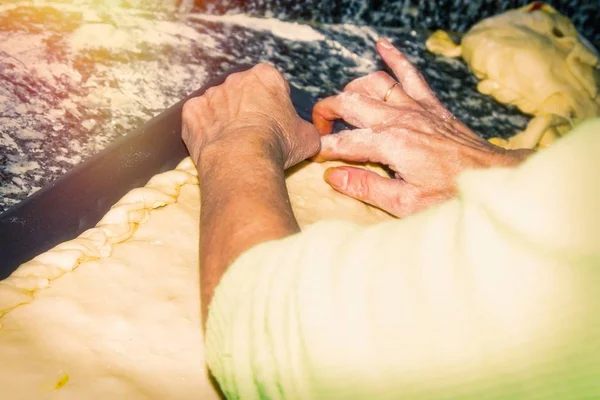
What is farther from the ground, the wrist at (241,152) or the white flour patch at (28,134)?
the wrist at (241,152)

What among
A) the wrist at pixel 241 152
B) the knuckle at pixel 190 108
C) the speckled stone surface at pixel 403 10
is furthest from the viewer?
the speckled stone surface at pixel 403 10

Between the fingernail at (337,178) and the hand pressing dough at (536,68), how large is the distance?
4.09 ft

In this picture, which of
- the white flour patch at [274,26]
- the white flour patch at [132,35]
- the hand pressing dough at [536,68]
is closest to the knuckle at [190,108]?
the white flour patch at [132,35]

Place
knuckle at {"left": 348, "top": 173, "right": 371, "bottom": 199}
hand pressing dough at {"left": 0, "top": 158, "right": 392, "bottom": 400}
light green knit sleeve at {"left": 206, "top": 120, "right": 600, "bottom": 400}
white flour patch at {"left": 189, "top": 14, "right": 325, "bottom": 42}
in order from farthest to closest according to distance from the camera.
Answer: white flour patch at {"left": 189, "top": 14, "right": 325, "bottom": 42} < knuckle at {"left": 348, "top": 173, "right": 371, "bottom": 199} < hand pressing dough at {"left": 0, "top": 158, "right": 392, "bottom": 400} < light green knit sleeve at {"left": 206, "top": 120, "right": 600, "bottom": 400}

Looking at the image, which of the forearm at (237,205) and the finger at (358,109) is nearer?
the forearm at (237,205)

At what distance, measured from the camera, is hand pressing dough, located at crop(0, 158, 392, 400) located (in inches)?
35.8

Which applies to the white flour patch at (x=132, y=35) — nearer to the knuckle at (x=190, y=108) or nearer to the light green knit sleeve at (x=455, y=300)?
the knuckle at (x=190, y=108)

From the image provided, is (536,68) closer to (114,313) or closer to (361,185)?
(361,185)

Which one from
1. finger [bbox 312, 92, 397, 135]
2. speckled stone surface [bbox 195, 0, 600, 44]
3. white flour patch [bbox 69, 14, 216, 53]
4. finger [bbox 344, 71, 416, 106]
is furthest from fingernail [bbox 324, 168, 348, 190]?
speckled stone surface [bbox 195, 0, 600, 44]

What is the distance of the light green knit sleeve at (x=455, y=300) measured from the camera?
49 centimetres

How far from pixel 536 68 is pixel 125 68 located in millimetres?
2217

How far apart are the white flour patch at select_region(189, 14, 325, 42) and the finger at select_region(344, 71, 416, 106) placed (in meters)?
1.23

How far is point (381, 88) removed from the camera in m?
1.56

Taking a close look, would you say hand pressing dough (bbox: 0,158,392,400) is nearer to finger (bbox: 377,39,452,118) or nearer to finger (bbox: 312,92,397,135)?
finger (bbox: 312,92,397,135)
